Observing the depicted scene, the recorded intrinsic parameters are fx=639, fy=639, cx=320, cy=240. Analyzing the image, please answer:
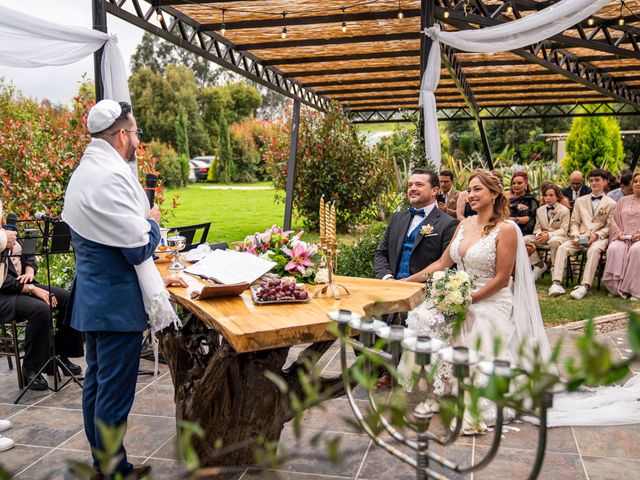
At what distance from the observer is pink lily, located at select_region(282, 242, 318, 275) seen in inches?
150

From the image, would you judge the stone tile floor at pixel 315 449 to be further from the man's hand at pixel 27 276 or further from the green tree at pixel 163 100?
the green tree at pixel 163 100

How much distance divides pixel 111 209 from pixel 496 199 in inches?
108

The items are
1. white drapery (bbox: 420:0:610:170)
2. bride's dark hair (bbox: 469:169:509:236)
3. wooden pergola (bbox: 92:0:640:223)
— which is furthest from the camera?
wooden pergola (bbox: 92:0:640:223)

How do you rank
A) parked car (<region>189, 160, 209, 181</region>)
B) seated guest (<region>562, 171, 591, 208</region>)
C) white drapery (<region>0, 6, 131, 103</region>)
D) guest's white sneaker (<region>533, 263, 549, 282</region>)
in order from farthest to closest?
parked car (<region>189, 160, 209, 181</region>), seated guest (<region>562, 171, 591, 208</region>), guest's white sneaker (<region>533, 263, 549, 282</region>), white drapery (<region>0, 6, 131, 103</region>)

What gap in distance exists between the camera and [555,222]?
371 inches

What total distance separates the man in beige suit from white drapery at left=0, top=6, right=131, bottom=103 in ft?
19.8

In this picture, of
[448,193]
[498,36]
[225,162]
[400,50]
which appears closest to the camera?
[498,36]

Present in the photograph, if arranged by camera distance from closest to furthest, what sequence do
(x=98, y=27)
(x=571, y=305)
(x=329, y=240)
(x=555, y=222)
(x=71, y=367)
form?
1. (x=329, y=240)
2. (x=71, y=367)
3. (x=98, y=27)
4. (x=571, y=305)
5. (x=555, y=222)

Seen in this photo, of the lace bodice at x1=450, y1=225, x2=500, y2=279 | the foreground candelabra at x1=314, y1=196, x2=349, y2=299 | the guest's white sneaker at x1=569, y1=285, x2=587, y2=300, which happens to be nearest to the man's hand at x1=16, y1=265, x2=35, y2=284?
the foreground candelabra at x1=314, y1=196, x2=349, y2=299

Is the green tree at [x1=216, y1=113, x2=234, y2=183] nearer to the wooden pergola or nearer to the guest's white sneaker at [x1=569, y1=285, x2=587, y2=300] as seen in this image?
the wooden pergola

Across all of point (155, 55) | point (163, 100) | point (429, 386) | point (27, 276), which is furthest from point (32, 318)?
point (155, 55)

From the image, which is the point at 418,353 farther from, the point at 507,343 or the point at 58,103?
the point at 58,103

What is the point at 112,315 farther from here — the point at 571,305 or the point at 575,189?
the point at 575,189

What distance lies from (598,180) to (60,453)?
7.72 meters
